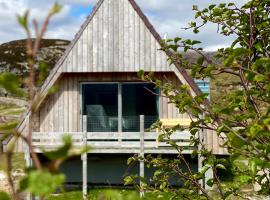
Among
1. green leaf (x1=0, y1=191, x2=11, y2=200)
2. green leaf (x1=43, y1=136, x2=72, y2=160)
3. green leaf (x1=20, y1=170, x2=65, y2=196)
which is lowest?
green leaf (x1=0, y1=191, x2=11, y2=200)

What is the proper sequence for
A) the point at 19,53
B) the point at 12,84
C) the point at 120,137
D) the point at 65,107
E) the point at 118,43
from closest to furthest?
the point at 12,84, the point at 120,137, the point at 118,43, the point at 65,107, the point at 19,53

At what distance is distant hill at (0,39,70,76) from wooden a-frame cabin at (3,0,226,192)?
39.9 metres

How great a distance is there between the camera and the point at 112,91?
16.4m

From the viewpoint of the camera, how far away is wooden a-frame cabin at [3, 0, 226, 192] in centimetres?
1542

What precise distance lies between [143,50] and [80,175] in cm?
501

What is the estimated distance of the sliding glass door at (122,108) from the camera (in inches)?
637

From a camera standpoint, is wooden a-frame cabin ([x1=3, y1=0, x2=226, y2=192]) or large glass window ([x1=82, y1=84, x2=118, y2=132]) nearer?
wooden a-frame cabin ([x1=3, y1=0, x2=226, y2=192])

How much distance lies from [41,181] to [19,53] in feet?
213

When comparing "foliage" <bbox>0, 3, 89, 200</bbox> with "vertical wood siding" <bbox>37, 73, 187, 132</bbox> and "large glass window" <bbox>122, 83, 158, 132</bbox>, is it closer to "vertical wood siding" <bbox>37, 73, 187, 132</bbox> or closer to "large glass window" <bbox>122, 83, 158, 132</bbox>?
"large glass window" <bbox>122, 83, 158, 132</bbox>

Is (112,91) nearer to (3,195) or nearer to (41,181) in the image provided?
(3,195)

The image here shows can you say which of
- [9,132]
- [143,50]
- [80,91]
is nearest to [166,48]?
[9,132]

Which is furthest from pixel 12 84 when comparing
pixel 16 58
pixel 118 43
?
pixel 16 58

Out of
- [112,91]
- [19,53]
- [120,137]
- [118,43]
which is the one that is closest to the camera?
[120,137]

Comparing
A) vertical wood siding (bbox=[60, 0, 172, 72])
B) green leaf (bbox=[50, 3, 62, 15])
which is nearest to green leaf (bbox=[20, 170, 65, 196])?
green leaf (bbox=[50, 3, 62, 15])
